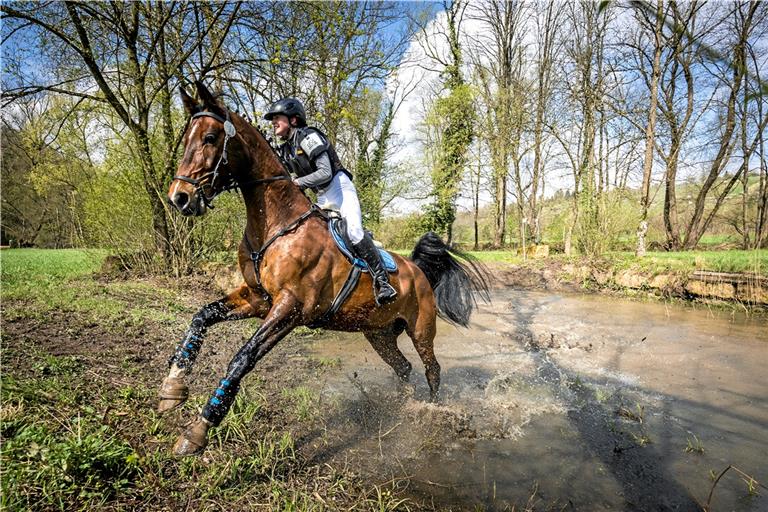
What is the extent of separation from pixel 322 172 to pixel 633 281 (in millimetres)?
11338

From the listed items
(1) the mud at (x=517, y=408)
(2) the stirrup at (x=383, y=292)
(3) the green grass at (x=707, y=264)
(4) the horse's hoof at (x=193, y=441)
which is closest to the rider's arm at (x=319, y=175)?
(2) the stirrup at (x=383, y=292)

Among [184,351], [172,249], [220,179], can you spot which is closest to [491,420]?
[184,351]

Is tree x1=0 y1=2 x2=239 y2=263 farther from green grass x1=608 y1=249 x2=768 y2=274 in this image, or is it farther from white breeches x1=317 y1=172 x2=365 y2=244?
green grass x1=608 y1=249 x2=768 y2=274

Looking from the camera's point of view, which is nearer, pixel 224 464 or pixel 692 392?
pixel 224 464

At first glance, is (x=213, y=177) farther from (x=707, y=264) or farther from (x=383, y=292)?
(x=707, y=264)

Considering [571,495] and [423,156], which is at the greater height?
[423,156]

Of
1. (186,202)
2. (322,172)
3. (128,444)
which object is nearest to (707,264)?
(322,172)

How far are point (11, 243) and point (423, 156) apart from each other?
2673 cm

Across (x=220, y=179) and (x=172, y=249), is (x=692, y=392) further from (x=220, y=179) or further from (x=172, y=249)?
(x=172, y=249)

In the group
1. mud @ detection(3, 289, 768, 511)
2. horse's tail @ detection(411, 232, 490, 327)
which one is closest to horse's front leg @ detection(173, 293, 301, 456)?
mud @ detection(3, 289, 768, 511)

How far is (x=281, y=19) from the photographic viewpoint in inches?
372

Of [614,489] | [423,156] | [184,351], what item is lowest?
[614,489]

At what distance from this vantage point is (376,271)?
3545 millimetres

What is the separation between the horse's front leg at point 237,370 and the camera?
2.42m
